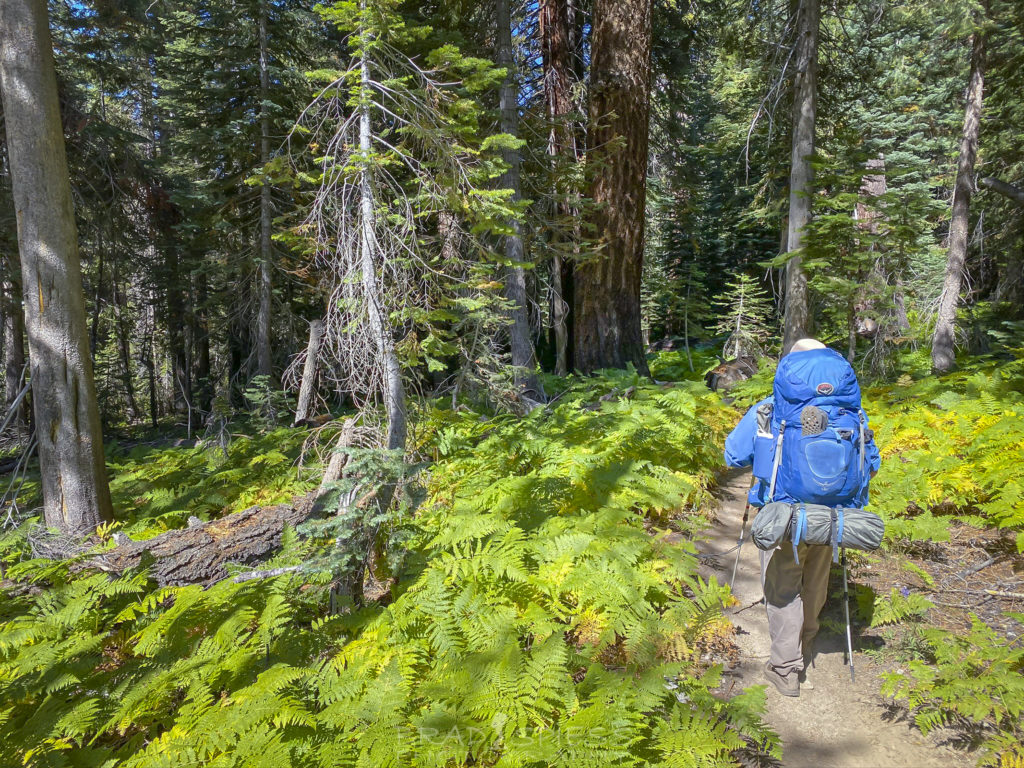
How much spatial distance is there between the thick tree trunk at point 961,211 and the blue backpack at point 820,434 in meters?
11.3

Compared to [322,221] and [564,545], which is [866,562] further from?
[322,221]

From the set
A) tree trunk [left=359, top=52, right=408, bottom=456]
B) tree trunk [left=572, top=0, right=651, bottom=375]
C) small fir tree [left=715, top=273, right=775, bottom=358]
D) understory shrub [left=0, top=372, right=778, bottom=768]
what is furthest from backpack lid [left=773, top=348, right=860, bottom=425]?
small fir tree [left=715, top=273, right=775, bottom=358]

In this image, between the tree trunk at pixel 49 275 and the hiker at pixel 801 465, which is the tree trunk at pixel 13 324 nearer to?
the tree trunk at pixel 49 275

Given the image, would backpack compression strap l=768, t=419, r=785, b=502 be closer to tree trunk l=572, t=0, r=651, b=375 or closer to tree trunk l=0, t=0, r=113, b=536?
tree trunk l=572, t=0, r=651, b=375

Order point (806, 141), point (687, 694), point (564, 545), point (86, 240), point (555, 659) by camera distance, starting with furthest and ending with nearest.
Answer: point (86, 240) → point (806, 141) → point (564, 545) → point (687, 694) → point (555, 659)

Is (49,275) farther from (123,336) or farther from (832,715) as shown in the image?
(123,336)

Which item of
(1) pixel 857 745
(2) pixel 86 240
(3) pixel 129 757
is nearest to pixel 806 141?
(1) pixel 857 745

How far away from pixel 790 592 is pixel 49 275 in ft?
25.2

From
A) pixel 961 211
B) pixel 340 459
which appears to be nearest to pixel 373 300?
pixel 340 459

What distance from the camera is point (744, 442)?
3568 mm

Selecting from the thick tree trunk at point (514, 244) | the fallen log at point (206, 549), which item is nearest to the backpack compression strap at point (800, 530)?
the fallen log at point (206, 549)

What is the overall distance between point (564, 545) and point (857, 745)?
2.05m

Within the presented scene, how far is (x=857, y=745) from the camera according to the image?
2.93m

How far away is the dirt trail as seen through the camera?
2820mm
